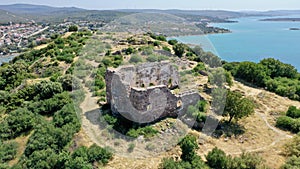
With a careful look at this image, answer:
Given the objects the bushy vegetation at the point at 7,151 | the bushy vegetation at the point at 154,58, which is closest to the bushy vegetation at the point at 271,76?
the bushy vegetation at the point at 154,58

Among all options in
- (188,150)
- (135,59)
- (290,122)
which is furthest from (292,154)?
(135,59)

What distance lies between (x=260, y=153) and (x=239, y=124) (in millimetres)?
4032

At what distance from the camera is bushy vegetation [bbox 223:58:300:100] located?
28.7 metres

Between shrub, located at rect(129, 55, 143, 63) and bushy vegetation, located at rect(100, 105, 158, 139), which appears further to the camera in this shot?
shrub, located at rect(129, 55, 143, 63)

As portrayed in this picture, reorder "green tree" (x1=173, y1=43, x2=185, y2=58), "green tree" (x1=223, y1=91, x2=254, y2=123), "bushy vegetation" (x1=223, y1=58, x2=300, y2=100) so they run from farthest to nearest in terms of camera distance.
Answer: "green tree" (x1=173, y1=43, x2=185, y2=58) < "bushy vegetation" (x1=223, y1=58, x2=300, y2=100) < "green tree" (x1=223, y1=91, x2=254, y2=123)

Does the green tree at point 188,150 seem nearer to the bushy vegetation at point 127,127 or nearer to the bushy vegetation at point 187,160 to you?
the bushy vegetation at point 187,160

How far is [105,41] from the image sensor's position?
44.4m

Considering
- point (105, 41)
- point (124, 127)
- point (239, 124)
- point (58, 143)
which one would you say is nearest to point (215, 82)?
point (239, 124)

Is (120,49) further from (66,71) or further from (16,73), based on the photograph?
(16,73)

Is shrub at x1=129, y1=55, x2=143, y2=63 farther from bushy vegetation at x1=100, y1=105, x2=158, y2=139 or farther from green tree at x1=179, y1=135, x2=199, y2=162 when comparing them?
green tree at x1=179, y1=135, x2=199, y2=162

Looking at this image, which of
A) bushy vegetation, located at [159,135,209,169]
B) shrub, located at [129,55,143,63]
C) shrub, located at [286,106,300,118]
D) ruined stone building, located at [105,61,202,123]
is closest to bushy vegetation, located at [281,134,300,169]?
bushy vegetation, located at [159,135,209,169]

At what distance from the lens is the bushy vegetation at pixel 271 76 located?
28.7 meters

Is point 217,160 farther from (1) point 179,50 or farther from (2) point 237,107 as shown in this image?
(1) point 179,50

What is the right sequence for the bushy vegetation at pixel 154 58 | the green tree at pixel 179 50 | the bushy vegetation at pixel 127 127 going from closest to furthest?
the bushy vegetation at pixel 127 127 < the bushy vegetation at pixel 154 58 < the green tree at pixel 179 50
